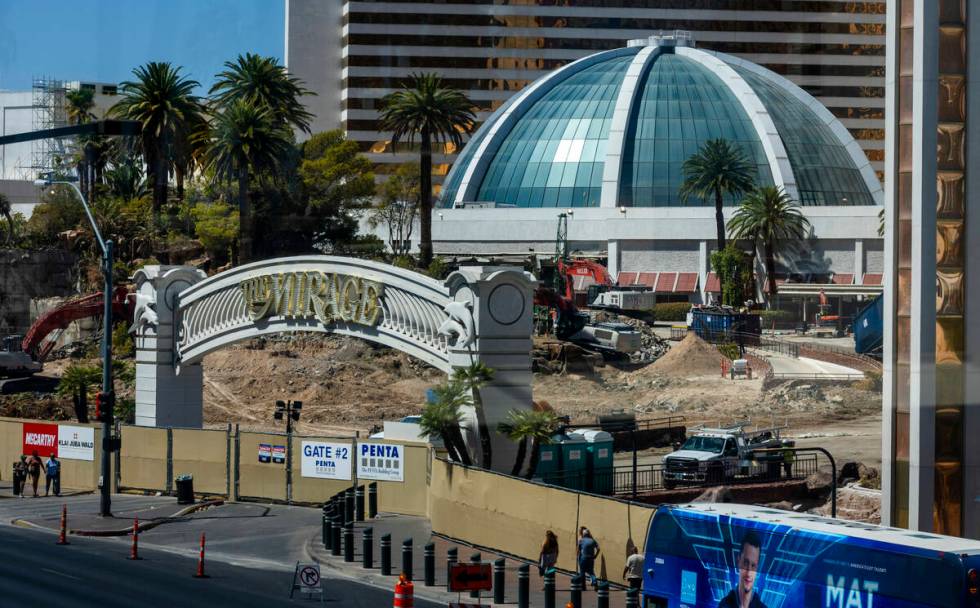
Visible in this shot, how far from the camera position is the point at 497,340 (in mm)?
39219

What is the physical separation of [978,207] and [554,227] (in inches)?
3048

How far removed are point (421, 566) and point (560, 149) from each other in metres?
86.2

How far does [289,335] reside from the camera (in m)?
84.7

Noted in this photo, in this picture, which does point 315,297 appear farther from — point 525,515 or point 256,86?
point 256,86

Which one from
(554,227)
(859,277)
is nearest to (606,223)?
(554,227)

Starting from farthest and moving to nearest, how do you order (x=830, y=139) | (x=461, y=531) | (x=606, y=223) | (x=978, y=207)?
(x=830, y=139)
(x=606, y=223)
(x=461, y=531)
(x=978, y=207)

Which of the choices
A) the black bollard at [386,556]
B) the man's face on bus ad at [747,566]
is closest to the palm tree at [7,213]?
the black bollard at [386,556]

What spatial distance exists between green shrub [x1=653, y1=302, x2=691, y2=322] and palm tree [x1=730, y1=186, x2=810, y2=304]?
5891 mm

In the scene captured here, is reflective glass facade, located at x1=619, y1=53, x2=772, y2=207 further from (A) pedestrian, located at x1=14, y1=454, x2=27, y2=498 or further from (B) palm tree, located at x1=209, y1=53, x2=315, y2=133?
(A) pedestrian, located at x1=14, y1=454, x2=27, y2=498

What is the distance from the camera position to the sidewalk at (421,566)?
1110 inches

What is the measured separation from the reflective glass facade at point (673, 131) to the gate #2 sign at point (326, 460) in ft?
226

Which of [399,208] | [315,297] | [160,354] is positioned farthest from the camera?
[399,208]

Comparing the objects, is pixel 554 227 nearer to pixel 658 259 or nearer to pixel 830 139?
pixel 658 259

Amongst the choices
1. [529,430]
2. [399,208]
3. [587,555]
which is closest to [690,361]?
[399,208]
